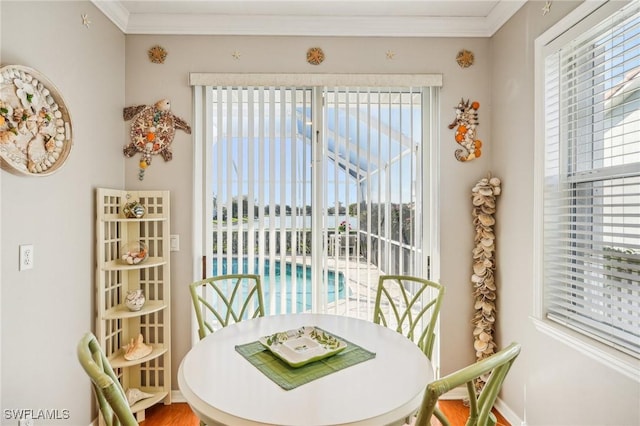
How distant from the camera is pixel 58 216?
5.82 feet

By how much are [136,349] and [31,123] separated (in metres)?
1.47

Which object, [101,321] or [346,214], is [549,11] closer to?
[346,214]

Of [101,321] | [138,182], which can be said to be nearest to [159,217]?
[138,182]

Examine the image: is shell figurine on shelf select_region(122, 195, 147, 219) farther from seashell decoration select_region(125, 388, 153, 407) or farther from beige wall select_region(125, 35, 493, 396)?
seashell decoration select_region(125, 388, 153, 407)

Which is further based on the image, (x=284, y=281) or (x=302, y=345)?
(x=284, y=281)

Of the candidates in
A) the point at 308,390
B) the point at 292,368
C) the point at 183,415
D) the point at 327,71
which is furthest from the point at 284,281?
the point at 327,71

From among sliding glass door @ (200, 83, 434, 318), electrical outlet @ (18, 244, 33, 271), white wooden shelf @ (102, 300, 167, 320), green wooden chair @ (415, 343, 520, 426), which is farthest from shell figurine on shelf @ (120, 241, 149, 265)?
green wooden chair @ (415, 343, 520, 426)

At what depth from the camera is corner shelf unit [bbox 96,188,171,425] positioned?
2.13m

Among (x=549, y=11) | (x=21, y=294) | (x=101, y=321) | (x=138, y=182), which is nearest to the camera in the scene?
(x=21, y=294)

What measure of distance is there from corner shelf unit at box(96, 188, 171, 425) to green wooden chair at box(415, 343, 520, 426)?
1964 millimetres

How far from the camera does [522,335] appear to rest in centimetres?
209

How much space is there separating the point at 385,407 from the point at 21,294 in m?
1.71

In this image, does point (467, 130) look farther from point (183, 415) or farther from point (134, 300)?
point (183, 415)

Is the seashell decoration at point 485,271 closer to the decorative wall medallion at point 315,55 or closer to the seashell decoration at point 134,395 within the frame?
the decorative wall medallion at point 315,55
